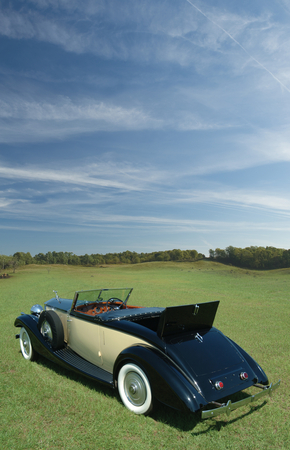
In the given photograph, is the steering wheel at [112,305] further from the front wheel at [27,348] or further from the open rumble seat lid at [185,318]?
the open rumble seat lid at [185,318]

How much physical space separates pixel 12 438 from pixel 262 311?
11.8 metres

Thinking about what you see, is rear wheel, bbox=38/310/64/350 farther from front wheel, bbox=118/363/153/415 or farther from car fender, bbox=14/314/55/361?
front wheel, bbox=118/363/153/415

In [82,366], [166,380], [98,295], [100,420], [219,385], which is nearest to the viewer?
[166,380]

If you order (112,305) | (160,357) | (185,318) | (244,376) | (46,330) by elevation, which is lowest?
(244,376)

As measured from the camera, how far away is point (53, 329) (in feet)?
17.5

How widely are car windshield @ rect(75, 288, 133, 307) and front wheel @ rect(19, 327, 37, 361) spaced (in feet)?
5.19

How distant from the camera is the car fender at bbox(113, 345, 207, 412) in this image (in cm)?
329

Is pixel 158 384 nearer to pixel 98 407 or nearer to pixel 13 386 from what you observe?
pixel 98 407

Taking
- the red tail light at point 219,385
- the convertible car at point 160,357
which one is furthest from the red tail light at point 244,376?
the red tail light at point 219,385

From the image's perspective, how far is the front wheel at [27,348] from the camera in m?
5.89

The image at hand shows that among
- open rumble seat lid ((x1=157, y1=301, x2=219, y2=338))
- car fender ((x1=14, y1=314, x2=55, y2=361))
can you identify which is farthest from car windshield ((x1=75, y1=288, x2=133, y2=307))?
open rumble seat lid ((x1=157, y1=301, x2=219, y2=338))

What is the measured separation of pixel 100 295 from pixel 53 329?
114 cm

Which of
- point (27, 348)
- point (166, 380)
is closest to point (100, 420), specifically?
point (166, 380)

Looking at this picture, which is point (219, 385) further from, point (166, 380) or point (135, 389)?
point (135, 389)
